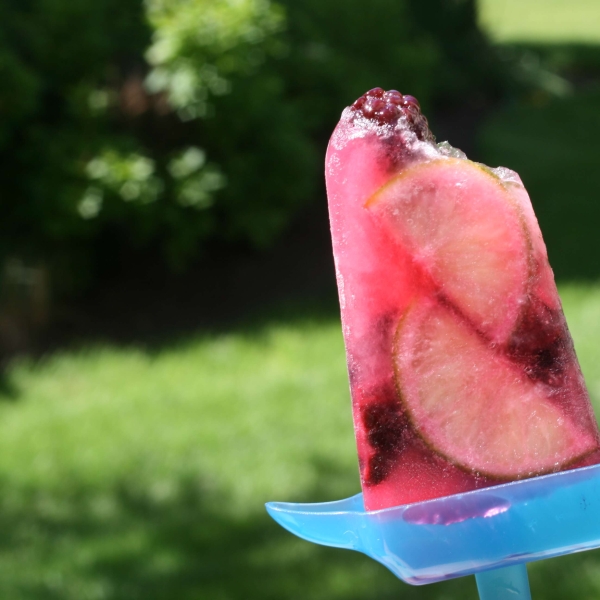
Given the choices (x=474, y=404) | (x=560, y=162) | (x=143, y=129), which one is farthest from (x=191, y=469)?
(x=560, y=162)

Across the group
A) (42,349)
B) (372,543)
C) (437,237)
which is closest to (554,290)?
(437,237)

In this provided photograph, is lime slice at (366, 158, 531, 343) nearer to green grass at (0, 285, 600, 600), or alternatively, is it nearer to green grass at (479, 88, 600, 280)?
green grass at (0, 285, 600, 600)

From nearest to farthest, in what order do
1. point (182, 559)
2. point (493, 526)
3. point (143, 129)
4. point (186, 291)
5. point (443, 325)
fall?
1. point (493, 526)
2. point (443, 325)
3. point (182, 559)
4. point (143, 129)
5. point (186, 291)

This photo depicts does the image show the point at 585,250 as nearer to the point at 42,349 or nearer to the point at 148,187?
the point at 148,187

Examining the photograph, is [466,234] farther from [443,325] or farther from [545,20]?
[545,20]

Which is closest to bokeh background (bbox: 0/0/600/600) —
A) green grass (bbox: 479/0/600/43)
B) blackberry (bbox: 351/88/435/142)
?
blackberry (bbox: 351/88/435/142)

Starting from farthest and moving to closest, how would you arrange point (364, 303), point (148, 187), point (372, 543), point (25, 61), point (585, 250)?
point (585, 250) < point (25, 61) < point (148, 187) < point (364, 303) < point (372, 543)
